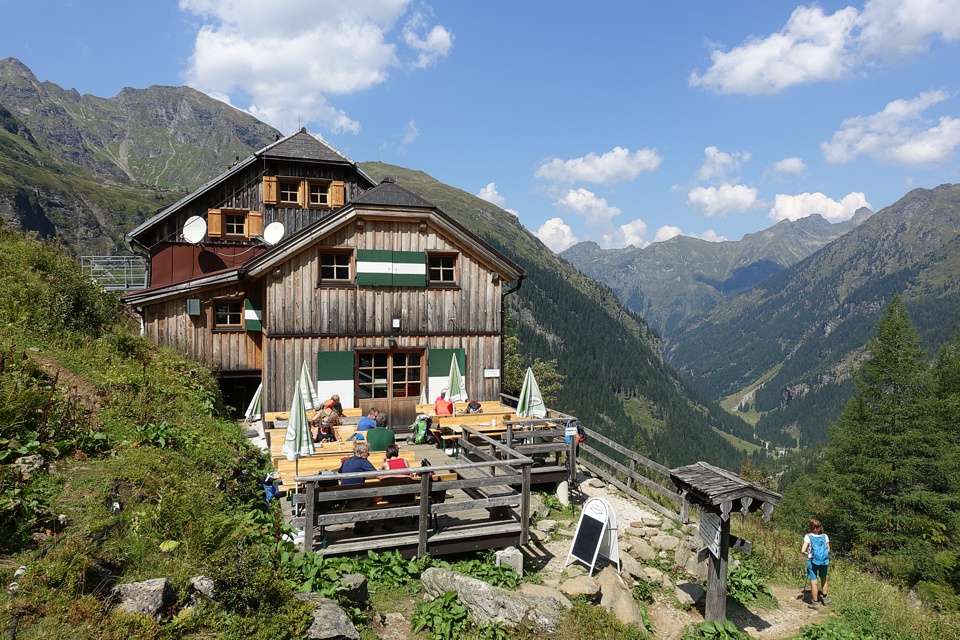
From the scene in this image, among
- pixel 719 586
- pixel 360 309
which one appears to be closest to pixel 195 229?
pixel 360 309

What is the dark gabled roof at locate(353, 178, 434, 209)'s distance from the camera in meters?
16.2

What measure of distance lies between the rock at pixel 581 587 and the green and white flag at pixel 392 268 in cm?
1062

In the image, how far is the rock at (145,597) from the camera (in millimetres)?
5039

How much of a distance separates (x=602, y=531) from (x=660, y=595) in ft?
4.64

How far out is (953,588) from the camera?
21516 mm

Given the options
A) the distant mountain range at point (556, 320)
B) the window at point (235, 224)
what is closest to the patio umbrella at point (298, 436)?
the window at point (235, 224)

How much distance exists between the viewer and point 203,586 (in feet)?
18.5

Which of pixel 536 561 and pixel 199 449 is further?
pixel 199 449

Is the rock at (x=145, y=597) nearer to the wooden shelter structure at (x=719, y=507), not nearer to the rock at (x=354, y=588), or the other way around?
the rock at (x=354, y=588)

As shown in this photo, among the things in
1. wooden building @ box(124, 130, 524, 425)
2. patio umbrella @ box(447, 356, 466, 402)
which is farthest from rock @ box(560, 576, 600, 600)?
wooden building @ box(124, 130, 524, 425)

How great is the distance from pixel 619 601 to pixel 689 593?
6.82 feet

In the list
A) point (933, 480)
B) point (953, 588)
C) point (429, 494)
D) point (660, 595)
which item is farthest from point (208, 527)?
point (933, 480)

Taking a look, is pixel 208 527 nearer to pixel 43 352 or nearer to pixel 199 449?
pixel 199 449

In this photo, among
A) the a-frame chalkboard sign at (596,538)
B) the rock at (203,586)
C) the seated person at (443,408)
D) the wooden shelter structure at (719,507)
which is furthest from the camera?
the seated person at (443,408)
